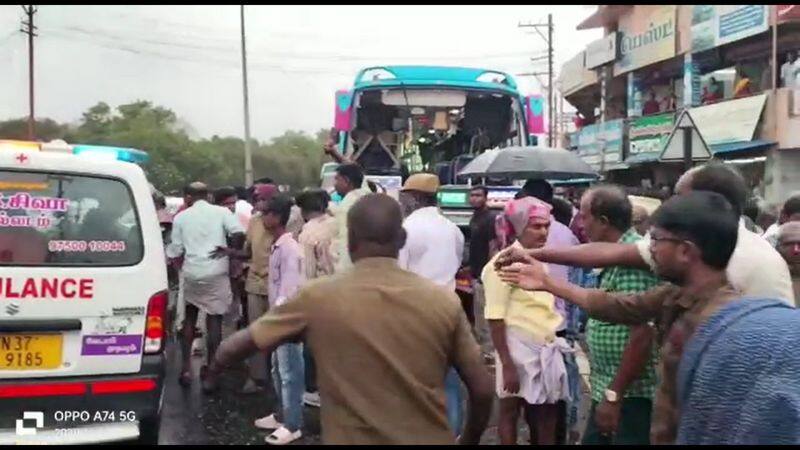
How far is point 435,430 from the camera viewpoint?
2418 mm

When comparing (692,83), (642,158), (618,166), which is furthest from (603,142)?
(692,83)

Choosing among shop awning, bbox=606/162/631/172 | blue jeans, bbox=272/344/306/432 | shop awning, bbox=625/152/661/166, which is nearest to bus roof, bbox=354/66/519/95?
blue jeans, bbox=272/344/306/432

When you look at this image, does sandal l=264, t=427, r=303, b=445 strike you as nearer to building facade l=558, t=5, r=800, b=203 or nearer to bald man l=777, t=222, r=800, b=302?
bald man l=777, t=222, r=800, b=302

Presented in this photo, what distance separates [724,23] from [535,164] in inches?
597

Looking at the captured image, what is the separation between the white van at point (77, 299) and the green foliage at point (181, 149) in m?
36.8

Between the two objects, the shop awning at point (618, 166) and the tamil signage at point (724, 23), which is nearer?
the tamil signage at point (724, 23)

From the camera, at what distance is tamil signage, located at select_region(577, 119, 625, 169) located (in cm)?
2711

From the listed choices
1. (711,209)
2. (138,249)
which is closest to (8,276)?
(138,249)

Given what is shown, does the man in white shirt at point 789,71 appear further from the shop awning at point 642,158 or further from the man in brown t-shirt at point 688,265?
the man in brown t-shirt at point 688,265

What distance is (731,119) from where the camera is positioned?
66.8 ft

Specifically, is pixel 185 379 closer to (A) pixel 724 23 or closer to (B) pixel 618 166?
(A) pixel 724 23

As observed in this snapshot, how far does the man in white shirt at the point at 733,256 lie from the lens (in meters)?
2.95

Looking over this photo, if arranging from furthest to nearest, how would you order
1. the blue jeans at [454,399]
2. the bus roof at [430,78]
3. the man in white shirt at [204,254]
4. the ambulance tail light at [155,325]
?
1. the bus roof at [430,78]
2. the man in white shirt at [204,254]
3. the blue jeans at [454,399]
4. the ambulance tail light at [155,325]

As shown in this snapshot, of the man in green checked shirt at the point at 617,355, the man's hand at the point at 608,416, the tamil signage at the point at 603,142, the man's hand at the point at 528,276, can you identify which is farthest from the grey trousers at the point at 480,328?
the tamil signage at the point at 603,142
